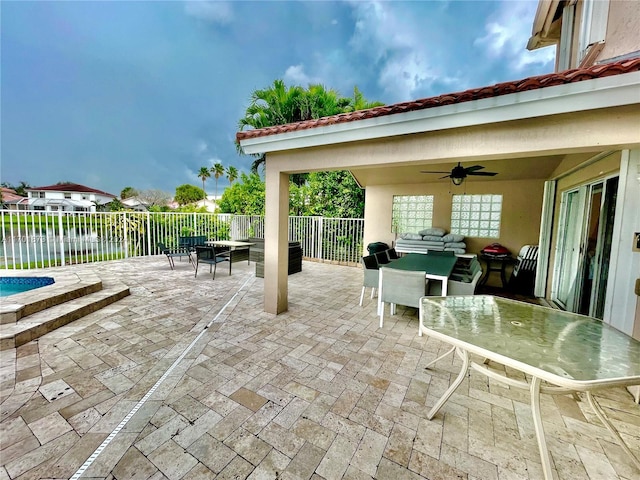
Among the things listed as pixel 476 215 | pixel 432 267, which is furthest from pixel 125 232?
pixel 476 215

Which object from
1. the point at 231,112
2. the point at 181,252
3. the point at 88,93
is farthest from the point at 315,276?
the point at 231,112

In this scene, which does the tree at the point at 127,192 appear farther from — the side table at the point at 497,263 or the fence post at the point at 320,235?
the side table at the point at 497,263

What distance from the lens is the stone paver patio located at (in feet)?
5.35

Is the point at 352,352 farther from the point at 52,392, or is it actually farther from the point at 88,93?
the point at 88,93

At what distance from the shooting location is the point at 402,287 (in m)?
3.75

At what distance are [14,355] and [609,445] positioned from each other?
17.9ft

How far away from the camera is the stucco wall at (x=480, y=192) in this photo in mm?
6398

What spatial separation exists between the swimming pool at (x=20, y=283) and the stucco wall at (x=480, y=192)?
26.7 ft

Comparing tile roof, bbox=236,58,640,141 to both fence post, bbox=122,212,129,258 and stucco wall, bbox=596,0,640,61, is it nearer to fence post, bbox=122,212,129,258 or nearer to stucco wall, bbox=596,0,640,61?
stucco wall, bbox=596,0,640,61

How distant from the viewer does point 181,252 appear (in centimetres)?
784

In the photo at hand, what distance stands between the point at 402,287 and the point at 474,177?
14.8 ft

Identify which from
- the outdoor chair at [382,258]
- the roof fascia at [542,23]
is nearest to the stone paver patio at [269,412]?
the outdoor chair at [382,258]

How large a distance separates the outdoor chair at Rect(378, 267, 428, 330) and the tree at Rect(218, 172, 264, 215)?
8.79 meters

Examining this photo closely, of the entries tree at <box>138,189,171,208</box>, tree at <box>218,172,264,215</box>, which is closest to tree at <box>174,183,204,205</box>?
tree at <box>138,189,171,208</box>
